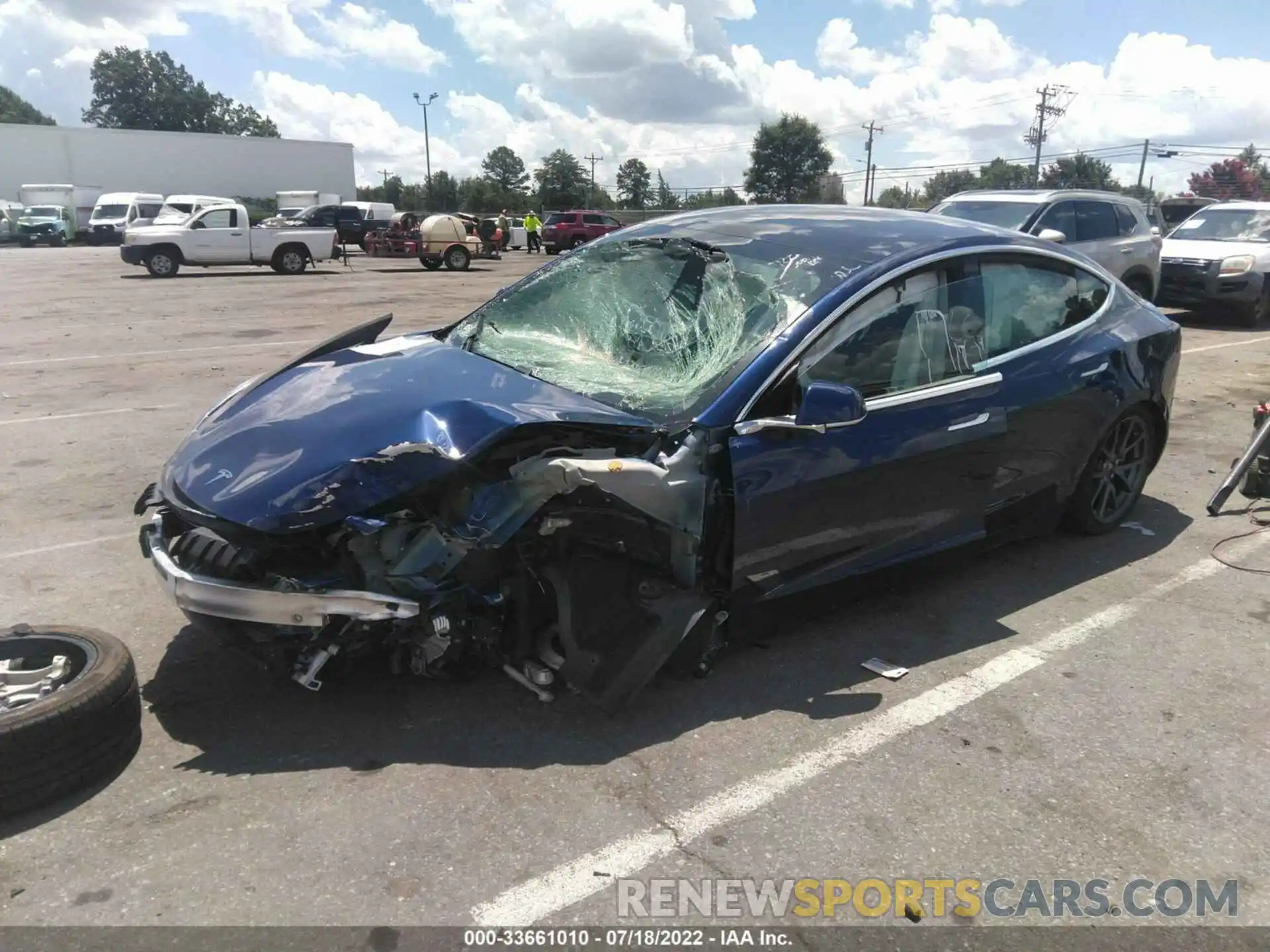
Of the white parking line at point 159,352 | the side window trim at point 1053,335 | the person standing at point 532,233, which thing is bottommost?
the white parking line at point 159,352

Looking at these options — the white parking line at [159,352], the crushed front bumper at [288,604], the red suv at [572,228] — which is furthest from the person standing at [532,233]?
the crushed front bumper at [288,604]

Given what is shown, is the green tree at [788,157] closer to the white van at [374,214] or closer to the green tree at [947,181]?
the green tree at [947,181]

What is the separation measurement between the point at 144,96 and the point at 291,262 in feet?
362

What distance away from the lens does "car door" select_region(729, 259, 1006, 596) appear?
340 cm

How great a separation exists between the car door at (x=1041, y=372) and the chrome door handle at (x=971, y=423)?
167mm

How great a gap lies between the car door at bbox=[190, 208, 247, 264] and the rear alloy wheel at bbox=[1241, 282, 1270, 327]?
21.5 m

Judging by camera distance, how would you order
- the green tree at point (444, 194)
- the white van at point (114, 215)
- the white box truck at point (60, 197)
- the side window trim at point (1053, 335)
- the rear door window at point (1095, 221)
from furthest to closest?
the green tree at point (444, 194), the white box truck at point (60, 197), the white van at point (114, 215), the rear door window at point (1095, 221), the side window trim at point (1053, 335)

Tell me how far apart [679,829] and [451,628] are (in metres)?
0.99

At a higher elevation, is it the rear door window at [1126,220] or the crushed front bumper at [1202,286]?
the rear door window at [1126,220]

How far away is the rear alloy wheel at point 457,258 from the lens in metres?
27.9

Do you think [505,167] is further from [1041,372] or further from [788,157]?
[1041,372]

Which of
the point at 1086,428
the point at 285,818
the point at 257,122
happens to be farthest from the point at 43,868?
the point at 257,122

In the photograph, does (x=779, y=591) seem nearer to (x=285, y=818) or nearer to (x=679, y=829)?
(x=679, y=829)

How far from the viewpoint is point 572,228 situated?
37.5 meters
